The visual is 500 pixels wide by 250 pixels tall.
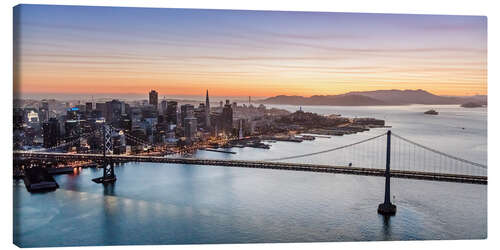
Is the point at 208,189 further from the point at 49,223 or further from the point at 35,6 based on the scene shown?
the point at 35,6

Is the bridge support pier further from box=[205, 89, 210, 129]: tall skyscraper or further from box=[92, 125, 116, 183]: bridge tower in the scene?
box=[205, 89, 210, 129]: tall skyscraper

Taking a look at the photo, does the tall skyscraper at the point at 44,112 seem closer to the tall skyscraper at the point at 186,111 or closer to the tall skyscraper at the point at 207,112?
the tall skyscraper at the point at 186,111

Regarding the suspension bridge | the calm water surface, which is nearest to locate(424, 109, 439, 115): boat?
the calm water surface

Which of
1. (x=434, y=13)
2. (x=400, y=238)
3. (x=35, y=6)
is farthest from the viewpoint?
(x=400, y=238)

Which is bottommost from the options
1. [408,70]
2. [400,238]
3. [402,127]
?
[400,238]

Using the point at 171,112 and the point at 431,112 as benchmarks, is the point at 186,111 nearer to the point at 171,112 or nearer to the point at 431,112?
the point at 171,112

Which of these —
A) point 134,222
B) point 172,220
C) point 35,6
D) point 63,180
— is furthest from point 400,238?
point 63,180

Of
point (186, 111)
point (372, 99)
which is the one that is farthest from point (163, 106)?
point (372, 99)
